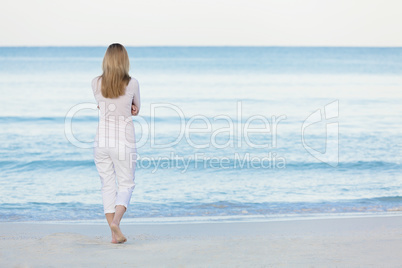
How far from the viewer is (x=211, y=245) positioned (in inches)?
182

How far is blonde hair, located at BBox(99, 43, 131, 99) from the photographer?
426 centimetres

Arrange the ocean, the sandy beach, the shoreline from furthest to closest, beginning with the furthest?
the ocean → the shoreline → the sandy beach

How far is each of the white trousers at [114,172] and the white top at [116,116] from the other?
87 mm

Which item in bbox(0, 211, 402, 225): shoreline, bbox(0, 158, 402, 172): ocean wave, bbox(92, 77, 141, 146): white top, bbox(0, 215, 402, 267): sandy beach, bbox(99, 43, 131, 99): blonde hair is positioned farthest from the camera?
bbox(0, 158, 402, 172): ocean wave

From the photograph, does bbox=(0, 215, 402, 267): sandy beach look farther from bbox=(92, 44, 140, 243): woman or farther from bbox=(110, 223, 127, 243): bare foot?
bbox=(92, 44, 140, 243): woman

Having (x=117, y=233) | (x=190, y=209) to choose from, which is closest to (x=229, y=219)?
(x=190, y=209)

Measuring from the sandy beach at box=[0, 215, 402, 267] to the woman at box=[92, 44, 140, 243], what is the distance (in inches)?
16.1

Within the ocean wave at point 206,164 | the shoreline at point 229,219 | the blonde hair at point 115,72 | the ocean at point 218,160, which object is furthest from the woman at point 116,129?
the ocean wave at point 206,164

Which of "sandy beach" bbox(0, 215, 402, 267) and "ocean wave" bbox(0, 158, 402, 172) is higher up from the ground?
"ocean wave" bbox(0, 158, 402, 172)

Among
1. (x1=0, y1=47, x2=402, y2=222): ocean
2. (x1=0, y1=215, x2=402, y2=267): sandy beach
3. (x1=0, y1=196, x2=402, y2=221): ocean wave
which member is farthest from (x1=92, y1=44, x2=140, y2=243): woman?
(x1=0, y1=196, x2=402, y2=221): ocean wave

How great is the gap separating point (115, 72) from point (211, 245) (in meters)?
1.66

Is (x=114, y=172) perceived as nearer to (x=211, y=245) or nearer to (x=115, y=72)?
(x=115, y=72)

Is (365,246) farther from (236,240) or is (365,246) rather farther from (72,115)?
(72,115)
